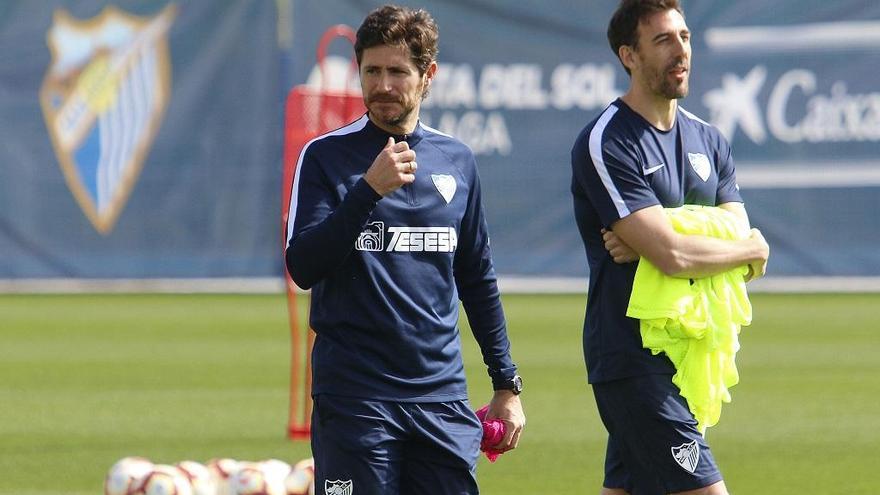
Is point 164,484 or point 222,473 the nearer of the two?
point 164,484

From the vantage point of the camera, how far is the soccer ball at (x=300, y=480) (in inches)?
272

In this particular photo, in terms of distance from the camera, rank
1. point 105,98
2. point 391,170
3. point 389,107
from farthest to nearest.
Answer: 1. point 105,98
2. point 389,107
3. point 391,170

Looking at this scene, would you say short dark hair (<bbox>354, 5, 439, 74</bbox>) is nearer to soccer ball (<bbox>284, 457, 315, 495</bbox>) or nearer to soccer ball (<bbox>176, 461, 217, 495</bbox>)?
soccer ball (<bbox>284, 457, 315, 495</bbox>)

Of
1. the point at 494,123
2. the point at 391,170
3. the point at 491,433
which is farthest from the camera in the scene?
the point at 494,123

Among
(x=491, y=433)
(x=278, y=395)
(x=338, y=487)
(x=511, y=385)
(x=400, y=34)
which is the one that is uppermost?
(x=400, y=34)

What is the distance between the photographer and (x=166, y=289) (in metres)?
20.1

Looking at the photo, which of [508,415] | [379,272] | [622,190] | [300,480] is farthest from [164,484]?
[622,190]

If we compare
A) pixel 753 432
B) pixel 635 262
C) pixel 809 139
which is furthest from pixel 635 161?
pixel 809 139

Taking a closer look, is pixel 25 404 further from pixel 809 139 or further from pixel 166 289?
pixel 809 139

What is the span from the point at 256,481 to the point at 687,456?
6.95 feet

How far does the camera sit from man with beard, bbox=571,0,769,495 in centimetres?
559

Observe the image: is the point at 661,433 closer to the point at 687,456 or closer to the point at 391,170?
the point at 687,456

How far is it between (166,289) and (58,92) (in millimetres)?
2731

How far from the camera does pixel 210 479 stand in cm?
702
